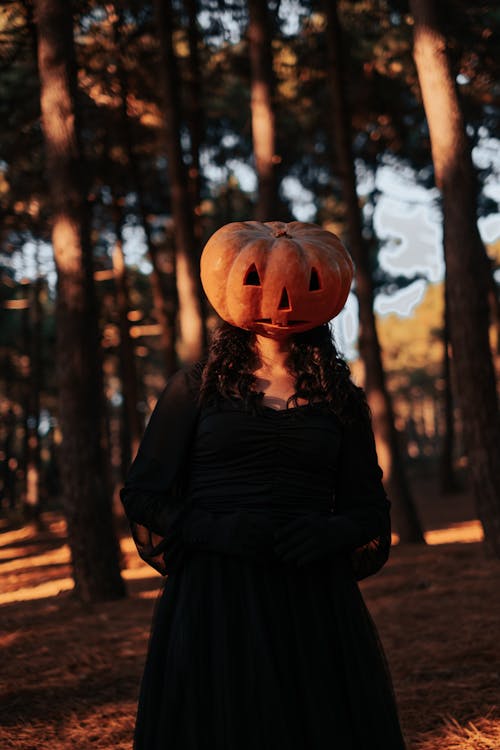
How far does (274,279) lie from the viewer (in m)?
3.02

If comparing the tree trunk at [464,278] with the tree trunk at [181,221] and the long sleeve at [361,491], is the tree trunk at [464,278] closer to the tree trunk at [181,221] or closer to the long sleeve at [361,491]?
the tree trunk at [181,221]

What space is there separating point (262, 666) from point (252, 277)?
4.35 feet

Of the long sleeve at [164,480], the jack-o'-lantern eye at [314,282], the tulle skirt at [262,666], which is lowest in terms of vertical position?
the tulle skirt at [262,666]

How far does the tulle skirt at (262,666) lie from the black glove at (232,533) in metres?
0.08

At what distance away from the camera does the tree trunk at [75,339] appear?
908cm

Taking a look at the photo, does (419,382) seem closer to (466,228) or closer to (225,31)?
(225,31)

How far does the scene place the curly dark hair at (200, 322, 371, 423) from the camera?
2.94 m

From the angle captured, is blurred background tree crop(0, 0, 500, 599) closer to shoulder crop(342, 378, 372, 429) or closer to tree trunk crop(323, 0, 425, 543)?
tree trunk crop(323, 0, 425, 543)

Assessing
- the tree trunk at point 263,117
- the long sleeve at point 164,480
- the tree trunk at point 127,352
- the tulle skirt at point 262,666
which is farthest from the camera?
the tree trunk at point 127,352

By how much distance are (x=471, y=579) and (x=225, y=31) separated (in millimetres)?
10454

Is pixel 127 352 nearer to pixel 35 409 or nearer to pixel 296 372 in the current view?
pixel 35 409

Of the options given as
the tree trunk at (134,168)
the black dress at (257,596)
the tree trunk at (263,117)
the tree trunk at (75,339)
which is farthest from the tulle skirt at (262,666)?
the tree trunk at (134,168)

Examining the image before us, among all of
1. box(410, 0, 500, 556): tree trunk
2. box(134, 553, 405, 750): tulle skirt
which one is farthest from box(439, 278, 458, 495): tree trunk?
box(134, 553, 405, 750): tulle skirt

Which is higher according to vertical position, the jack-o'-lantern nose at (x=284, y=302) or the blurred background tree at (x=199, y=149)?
the blurred background tree at (x=199, y=149)
